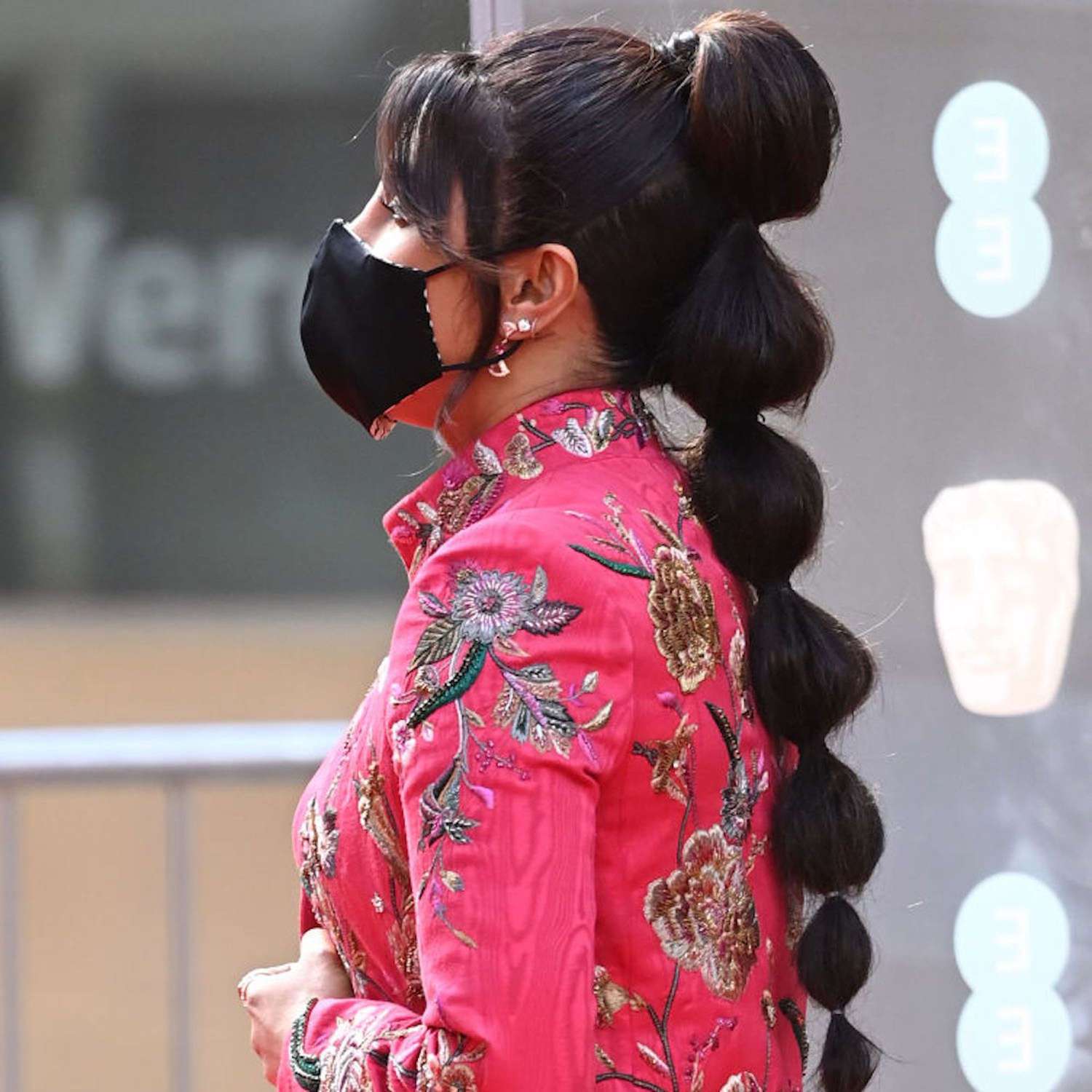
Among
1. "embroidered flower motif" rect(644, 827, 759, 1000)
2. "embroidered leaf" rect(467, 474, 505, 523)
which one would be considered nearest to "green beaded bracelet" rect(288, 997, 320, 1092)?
"embroidered flower motif" rect(644, 827, 759, 1000)

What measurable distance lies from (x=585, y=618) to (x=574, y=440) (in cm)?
15

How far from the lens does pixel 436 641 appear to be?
0.97 m

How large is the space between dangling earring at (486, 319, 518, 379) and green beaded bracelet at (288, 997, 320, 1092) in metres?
0.42

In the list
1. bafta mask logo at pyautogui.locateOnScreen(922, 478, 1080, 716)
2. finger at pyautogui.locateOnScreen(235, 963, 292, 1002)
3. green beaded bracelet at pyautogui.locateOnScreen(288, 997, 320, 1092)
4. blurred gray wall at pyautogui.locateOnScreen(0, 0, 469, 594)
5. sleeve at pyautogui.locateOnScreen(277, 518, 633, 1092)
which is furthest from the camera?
blurred gray wall at pyautogui.locateOnScreen(0, 0, 469, 594)

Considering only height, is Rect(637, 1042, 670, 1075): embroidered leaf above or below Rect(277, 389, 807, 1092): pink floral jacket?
below

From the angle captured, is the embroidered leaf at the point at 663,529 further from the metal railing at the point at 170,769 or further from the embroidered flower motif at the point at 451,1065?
the metal railing at the point at 170,769

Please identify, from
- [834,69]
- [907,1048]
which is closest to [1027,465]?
[834,69]

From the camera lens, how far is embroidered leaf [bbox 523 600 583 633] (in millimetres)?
959

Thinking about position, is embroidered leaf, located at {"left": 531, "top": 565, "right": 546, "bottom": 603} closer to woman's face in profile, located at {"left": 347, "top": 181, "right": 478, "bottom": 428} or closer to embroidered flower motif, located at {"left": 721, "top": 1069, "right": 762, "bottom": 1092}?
woman's face in profile, located at {"left": 347, "top": 181, "right": 478, "bottom": 428}

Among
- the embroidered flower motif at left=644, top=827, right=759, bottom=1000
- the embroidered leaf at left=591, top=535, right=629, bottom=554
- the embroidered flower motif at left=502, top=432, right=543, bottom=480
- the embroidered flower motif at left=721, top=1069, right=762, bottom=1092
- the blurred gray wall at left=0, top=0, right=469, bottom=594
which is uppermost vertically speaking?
the blurred gray wall at left=0, top=0, right=469, bottom=594

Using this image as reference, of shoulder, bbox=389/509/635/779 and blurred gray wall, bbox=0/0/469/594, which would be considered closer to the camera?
shoulder, bbox=389/509/635/779

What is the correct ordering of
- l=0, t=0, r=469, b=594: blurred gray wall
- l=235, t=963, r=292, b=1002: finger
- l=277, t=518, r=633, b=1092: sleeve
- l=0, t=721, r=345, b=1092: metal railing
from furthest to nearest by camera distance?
l=0, t=0, r=469, b=594: blurred gray wall
l=0, t=721, r=345, b=1092: metal railing
l=235, t=963, r=292, b=1002: finger
l=277, t=518, r=633, b=1092: sleeve

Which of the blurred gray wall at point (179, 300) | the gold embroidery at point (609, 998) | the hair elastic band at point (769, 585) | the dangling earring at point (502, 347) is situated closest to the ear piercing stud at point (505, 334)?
the dangling earring at point (502, 347)

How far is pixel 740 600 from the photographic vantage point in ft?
3.81
